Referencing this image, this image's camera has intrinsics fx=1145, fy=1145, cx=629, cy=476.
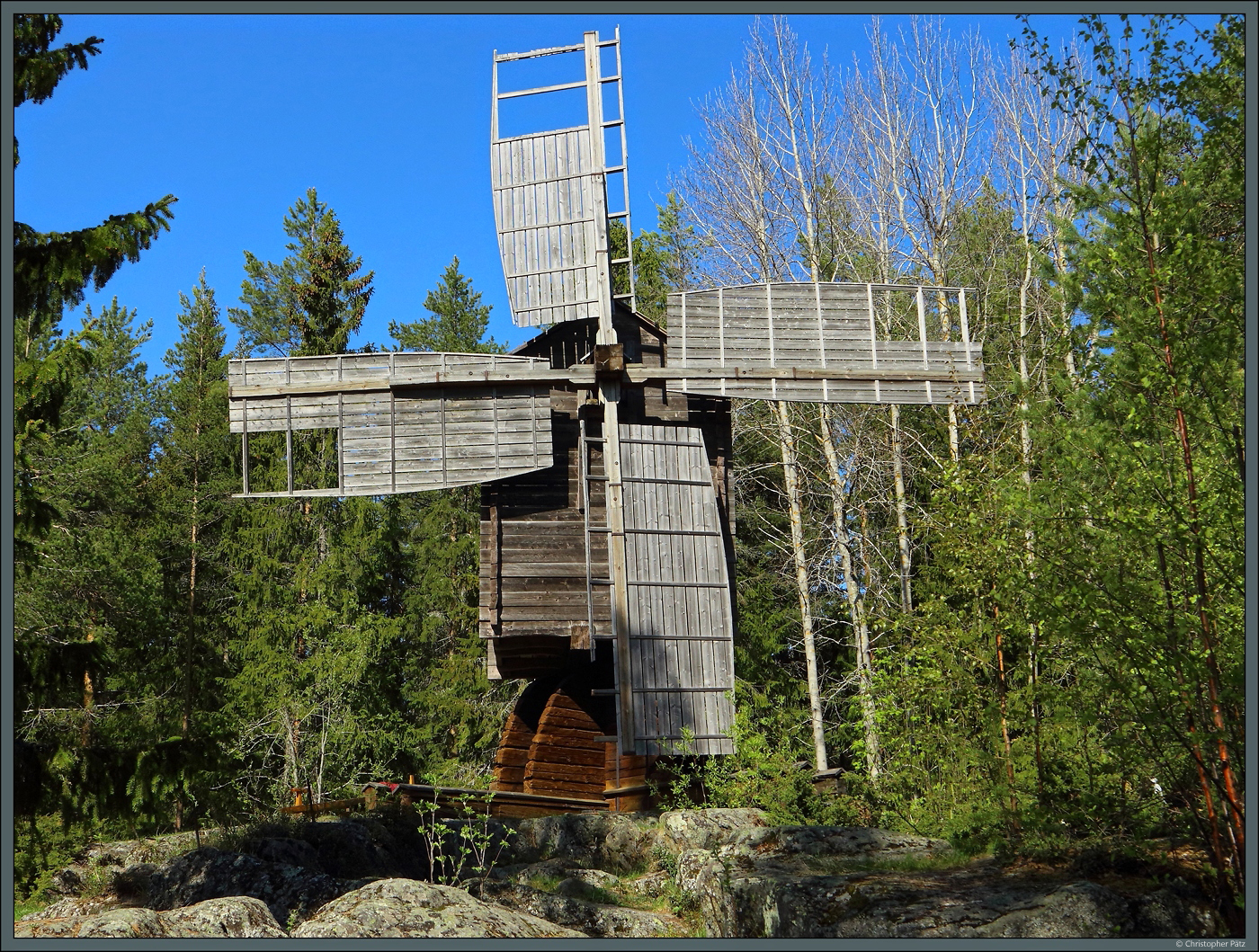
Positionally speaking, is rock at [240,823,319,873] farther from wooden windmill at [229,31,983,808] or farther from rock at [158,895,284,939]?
wooden windmill at [229,31,983,808]

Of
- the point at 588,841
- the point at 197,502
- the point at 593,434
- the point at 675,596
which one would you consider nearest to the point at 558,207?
the point at 593,434

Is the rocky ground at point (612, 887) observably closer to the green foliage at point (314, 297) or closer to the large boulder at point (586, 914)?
the large boulder at point (586, 914)

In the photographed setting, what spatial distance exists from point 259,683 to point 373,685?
2357 millimetres

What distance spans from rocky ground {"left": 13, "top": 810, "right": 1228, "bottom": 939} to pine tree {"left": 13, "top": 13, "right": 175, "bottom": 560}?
→ 349 cm

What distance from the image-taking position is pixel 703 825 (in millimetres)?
12070

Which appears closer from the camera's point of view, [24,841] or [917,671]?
[917,671]

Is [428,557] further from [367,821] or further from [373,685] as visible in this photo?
[367,821]

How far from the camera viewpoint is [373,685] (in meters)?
23.5

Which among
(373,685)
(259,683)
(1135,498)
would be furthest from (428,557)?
(1135,498)

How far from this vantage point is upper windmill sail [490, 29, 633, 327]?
51.5ft

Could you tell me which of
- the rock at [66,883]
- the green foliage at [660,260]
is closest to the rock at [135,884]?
the rock at [66,883]

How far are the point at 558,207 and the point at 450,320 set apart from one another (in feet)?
47.5

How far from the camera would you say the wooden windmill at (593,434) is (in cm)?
1448

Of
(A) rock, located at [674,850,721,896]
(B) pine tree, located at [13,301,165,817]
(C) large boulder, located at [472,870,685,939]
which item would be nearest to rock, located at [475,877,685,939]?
(C) large boulder, located at [472,870,685,939]
